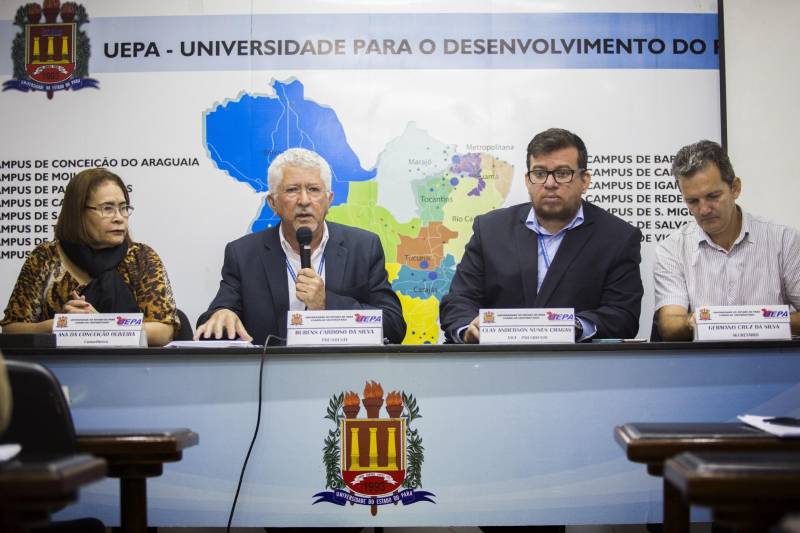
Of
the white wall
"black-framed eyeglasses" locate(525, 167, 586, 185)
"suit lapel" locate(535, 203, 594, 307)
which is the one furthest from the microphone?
the white wall

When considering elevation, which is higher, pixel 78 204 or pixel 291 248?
pixel 78 204

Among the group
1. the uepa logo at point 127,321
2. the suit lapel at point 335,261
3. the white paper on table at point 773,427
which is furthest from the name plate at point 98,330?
the white paper on table at point 773,427

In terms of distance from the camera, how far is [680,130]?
157 inches

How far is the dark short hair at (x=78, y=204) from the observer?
3.73 metres

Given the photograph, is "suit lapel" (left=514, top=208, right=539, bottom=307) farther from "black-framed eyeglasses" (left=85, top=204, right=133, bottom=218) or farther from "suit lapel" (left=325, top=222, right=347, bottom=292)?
"black-framed eyeglasses" (left=85, top=204, right=133, bottom=218)

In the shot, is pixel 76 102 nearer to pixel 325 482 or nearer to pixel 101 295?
pixel 101 295

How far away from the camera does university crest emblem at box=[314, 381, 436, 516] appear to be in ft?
8.37

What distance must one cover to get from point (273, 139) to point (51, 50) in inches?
49.1

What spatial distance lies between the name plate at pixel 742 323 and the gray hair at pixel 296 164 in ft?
6.23

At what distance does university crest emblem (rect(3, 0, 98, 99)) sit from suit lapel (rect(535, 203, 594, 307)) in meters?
2.49

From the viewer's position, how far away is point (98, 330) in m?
2.76

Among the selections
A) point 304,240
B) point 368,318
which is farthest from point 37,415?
point 304,240

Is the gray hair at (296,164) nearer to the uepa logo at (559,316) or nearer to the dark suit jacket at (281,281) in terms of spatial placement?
the dark suit jacket at (281,281)

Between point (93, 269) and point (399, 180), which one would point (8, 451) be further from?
point (399, 180)
